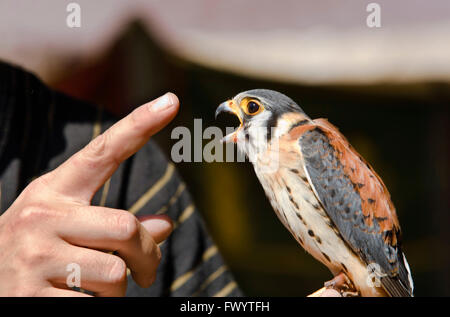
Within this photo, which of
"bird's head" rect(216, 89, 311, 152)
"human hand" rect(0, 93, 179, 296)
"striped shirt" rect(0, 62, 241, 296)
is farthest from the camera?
"striped shirt" rect(0, 62, 241, 296)

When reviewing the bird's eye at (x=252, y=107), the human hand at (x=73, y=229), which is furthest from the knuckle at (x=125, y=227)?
the bird's eye at (x=252, y=107)

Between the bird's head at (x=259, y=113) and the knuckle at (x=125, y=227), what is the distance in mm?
192

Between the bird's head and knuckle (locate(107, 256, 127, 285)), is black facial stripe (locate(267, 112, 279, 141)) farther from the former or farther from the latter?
knuckle (locate(107, 256, 127, 285))

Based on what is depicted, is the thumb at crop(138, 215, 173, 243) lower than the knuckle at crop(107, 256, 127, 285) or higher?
higher

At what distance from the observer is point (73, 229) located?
1.69ft

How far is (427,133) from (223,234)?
3.51 ft

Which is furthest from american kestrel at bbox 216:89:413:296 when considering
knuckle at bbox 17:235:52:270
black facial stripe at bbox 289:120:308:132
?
knuckle at bbox 17:235:52:270

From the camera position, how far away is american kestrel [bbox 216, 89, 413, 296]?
1.43 feet

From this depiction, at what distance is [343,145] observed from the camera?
45 centimetres

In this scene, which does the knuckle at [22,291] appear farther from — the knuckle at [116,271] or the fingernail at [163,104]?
the fingernail at [163,104]

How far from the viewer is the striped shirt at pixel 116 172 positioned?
965 mm

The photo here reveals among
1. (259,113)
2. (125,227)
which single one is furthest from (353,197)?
(125,227)

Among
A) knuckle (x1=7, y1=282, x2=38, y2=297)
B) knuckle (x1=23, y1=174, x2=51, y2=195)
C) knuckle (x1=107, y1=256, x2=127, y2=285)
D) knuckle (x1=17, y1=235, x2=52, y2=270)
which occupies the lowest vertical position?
knuckle (x1=7, y1=282, x2=38, y2=297)
